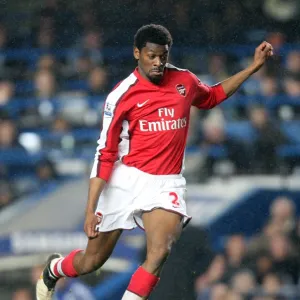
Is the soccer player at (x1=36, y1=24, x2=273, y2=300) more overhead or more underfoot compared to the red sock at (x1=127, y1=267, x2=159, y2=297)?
more overhead

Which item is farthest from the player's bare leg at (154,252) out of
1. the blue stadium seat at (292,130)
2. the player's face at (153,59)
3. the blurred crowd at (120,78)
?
the blue stadium seat at (292,130)

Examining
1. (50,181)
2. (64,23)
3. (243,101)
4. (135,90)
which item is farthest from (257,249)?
(135,90)

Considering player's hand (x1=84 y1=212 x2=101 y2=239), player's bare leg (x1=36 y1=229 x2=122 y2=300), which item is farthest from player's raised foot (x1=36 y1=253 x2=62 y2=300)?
player's hand (x1=84 y1=212 x2=101 y2=239)

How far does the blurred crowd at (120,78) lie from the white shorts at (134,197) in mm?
3072

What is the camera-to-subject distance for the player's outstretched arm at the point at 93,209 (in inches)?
206

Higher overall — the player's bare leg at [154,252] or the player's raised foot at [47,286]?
the player's bare leg at [154,252]

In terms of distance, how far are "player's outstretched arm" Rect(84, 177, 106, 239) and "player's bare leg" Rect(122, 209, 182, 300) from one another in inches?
11.3

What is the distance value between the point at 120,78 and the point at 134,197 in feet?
11.2

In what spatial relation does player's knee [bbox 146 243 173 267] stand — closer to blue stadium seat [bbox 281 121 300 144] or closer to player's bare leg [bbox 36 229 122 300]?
player's bare leg [bbox 36 229 122 300]

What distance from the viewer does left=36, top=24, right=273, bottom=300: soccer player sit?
523 cm

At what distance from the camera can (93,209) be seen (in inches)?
208

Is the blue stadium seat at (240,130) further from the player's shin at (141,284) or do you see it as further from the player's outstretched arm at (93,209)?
the player's shin at (141,284)

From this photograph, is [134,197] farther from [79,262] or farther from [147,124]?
[79,262]

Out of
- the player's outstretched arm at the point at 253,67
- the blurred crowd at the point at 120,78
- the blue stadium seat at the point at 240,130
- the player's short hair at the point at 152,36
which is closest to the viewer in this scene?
the player's short hair at the point at 152,36
